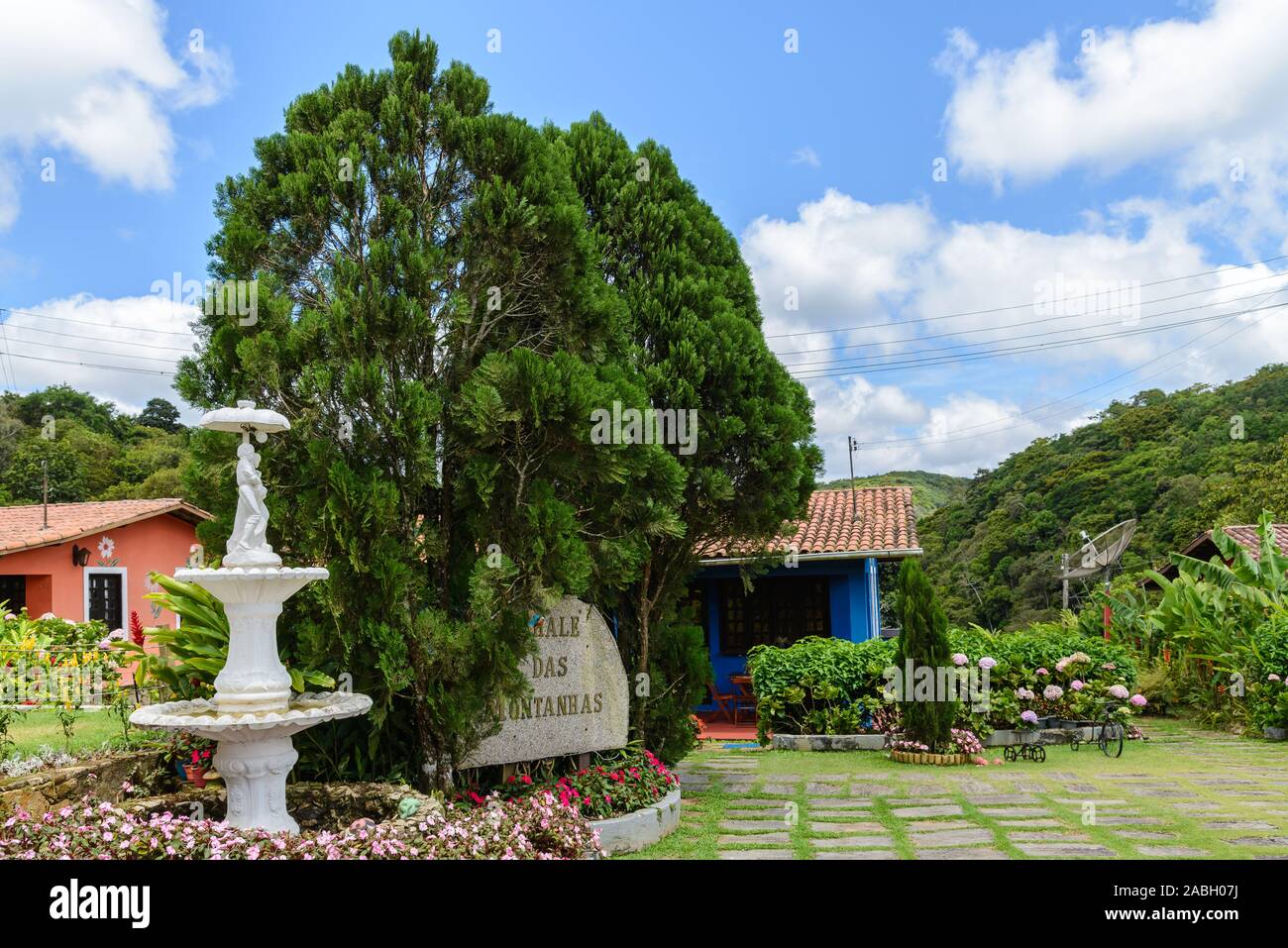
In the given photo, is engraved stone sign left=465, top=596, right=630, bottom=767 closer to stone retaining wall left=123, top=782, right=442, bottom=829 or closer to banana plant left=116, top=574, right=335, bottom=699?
stone retaining wall left=123, top=782, right=442, bottom=829

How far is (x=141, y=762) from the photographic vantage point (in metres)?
7.34

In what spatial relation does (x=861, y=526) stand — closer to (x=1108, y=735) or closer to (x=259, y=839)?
(x=1108, y=735)

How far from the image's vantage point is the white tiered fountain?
5.69 m

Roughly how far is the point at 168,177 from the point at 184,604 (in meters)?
4.24

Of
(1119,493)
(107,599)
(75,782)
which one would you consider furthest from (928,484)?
(75,782)

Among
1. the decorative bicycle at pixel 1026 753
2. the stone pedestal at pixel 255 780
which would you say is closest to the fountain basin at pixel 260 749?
the stone pedestal at pixel 255 780

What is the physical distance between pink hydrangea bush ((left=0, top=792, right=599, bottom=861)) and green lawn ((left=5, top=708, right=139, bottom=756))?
1956mm

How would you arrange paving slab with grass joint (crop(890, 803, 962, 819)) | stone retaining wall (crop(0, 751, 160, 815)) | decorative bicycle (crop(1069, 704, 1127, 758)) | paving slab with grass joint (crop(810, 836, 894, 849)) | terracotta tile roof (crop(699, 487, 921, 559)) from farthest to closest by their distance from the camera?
terracotta tile roof (crop(699, 487, 921, 559)) → decorative bicycle (crop(1069, 704, 1127, 758)) → paving slab with grass joint (crop(890, 803, 962, 819)) → paving slab with grass joint (crop(810, 836, 894, 849)) → stone retaining wall (crop(0, 751, 160, 815))

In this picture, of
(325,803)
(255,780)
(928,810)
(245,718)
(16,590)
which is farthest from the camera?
(16,590)

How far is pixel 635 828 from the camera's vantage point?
736 centimetres

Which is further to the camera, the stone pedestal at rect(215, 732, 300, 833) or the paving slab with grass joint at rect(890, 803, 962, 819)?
the paving slab with grass joint at rect(890, 803, 962, 819)

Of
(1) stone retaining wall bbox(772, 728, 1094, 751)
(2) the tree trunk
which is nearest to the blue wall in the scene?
(1) stone retaining wall bbox(772, 728, 1094, 751)

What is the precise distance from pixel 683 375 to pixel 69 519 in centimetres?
1845

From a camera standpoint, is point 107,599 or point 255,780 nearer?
point 255,780
